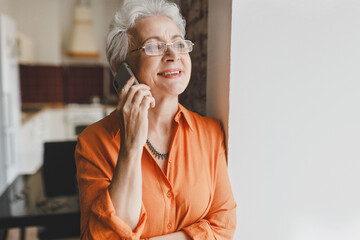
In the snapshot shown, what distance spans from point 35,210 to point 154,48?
1581 millimetres

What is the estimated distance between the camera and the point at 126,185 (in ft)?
2.88

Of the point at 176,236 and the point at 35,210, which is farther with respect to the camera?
the point at 35,210

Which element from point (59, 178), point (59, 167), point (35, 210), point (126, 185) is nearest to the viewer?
point (126, 185)

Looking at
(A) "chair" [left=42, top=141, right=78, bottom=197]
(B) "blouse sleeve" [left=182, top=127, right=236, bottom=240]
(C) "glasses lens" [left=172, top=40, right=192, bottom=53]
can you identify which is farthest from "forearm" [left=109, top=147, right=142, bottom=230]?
(A) "chair" [left=42, top=141, right=78, bottom=197]

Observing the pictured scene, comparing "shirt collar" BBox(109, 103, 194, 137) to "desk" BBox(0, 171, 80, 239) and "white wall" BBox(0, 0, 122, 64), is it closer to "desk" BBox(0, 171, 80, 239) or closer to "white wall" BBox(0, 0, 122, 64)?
"desk" BBox(0, 171, 80, 239)

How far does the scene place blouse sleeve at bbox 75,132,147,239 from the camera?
87cm

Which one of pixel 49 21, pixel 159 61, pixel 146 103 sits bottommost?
pixel 146 103

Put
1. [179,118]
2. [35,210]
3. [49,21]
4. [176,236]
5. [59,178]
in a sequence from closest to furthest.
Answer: [176,236] < [179,118] < [35,210] < [59,178] < [49,21]

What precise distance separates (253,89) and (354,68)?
44cm

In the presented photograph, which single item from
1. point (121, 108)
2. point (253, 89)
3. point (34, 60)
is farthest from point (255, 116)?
point (34, 60)

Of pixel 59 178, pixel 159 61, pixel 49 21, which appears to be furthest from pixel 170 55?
pixel 49 21

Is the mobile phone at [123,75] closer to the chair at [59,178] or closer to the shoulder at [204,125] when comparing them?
the shoulder at [204,125]

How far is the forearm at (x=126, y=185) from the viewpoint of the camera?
0.88 metres

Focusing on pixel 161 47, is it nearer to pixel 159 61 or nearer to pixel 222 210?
pixel 159 61
